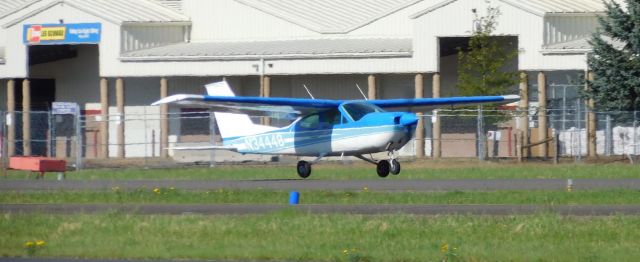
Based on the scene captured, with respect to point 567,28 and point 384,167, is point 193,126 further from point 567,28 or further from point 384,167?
point 384,167

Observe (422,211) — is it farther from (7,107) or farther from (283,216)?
(7,107)

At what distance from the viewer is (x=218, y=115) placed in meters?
36.0

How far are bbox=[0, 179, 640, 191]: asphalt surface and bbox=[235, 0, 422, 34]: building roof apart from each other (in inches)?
896

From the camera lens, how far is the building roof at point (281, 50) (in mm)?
49975

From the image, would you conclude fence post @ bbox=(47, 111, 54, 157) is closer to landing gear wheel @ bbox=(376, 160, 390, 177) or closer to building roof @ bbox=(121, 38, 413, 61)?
building roof @ bbox=(121, 38, 413, 61)

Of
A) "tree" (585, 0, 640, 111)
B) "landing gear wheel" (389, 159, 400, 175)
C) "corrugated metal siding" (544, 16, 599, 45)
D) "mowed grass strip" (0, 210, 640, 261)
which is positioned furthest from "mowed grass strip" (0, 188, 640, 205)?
"corrugated metal siding" (544, 16, 599, 45)

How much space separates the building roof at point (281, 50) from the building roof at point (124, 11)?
4.39ft

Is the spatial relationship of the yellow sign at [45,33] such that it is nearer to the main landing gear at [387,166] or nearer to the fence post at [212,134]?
the fence post at [212,134]

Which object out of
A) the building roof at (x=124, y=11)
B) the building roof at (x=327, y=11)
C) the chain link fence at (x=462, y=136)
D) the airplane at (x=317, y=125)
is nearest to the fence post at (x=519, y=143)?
the chain link fence at (x=462, y=136)

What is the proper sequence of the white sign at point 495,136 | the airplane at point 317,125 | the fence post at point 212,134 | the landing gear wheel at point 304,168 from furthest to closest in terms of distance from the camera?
the white sign at point 495,136 → the fence post at point 212,134 → the landing gear wheel at point 304,168 → the airplane at point 317,125

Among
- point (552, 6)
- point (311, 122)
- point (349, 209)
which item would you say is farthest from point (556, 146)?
point (349, 209)

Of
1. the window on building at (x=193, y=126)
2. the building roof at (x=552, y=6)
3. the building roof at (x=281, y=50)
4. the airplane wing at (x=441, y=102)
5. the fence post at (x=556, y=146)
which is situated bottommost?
the fence post at (x=556, y=146)

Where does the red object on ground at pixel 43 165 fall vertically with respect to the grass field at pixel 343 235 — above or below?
above

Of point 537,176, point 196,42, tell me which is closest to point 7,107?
point 196,42
